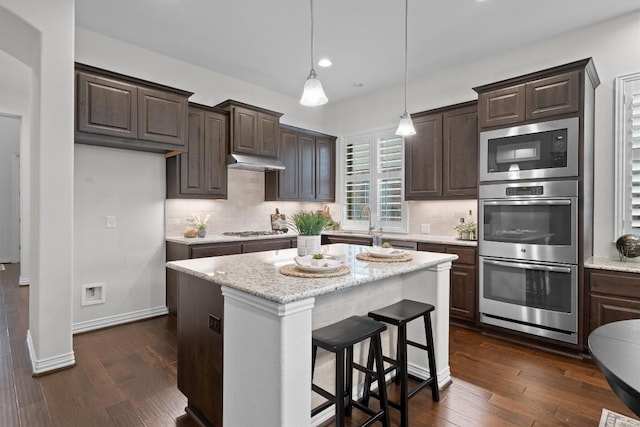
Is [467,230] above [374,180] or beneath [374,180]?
beneath

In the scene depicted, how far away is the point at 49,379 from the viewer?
2543 millimetres

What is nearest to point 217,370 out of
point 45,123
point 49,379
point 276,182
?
point 49,379

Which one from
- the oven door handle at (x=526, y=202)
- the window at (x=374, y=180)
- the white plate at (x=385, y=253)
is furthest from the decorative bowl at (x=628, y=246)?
the window at (x=374, y=180)

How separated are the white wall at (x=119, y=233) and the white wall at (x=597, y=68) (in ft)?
12.9

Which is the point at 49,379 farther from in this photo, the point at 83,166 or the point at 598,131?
the point at 598,131

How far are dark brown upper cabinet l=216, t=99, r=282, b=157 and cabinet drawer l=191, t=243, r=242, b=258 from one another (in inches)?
49.1

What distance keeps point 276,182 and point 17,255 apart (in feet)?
22.1

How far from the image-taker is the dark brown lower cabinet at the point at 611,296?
9.11 feet

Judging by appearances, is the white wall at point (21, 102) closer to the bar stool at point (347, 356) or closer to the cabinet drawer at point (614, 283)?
the bar stool at point (347, 356)

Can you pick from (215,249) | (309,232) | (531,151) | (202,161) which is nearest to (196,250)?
(215,249)

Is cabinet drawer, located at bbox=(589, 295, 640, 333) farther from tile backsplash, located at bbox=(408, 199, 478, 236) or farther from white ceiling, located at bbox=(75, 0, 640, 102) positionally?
white ceiling, located at bbox=(75, 0, 640, 102)

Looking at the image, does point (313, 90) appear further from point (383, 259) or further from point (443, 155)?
point (443, 155)

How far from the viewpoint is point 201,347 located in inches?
78.7

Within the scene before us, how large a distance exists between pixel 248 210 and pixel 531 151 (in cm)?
365
